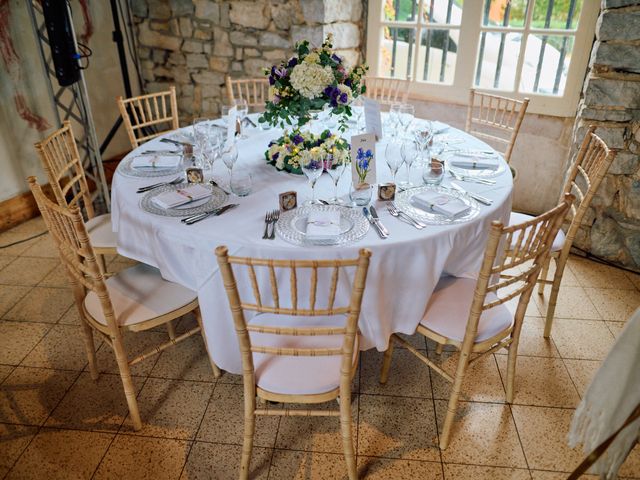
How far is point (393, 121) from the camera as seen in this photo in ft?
8.63

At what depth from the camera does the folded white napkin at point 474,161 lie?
7.33 ft

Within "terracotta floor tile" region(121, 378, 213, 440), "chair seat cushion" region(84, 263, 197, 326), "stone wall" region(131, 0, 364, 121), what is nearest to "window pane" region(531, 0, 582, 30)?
"stone wall" region(131, 0, 364, 121)

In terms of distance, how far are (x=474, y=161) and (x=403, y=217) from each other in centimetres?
72

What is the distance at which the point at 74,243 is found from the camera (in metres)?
1.62

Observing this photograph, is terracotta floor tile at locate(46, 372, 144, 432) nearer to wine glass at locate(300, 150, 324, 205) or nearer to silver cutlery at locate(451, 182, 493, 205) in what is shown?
wine glass at locate(300, 150, 324, 205)

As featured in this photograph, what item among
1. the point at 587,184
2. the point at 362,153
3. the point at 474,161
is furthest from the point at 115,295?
the point at 587,184

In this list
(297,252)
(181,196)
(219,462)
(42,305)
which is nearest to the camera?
(297,252)

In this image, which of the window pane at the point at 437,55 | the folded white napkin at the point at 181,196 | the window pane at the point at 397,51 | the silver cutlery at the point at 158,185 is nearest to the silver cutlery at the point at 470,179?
the folded white napkin at the point at 181,196

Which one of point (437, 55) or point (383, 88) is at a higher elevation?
point (437, 55)

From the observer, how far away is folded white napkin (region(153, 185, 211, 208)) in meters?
1.84

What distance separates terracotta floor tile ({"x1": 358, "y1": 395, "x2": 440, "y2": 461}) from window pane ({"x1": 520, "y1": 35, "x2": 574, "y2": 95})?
93.6 inches

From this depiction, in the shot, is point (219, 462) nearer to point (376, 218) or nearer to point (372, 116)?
point (376, 218)

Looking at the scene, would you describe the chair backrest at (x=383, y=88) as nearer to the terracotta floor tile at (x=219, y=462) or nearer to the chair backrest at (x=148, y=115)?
the chair backrest at (x=148, y=115)

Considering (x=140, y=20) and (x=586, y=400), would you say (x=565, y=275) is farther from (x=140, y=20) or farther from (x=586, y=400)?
(x=140, y=20)
